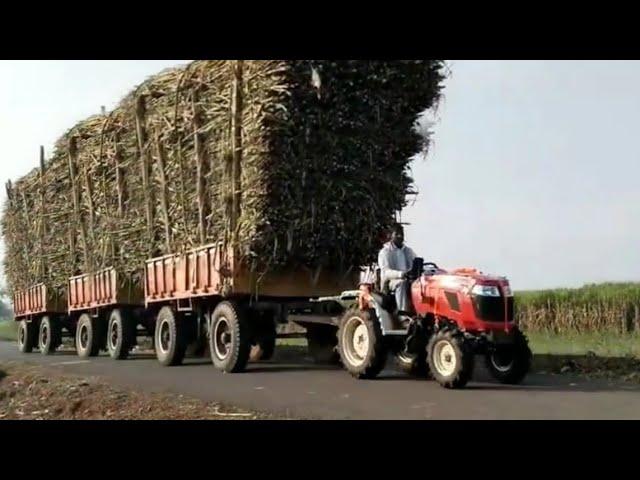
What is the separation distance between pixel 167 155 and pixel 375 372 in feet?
19.9

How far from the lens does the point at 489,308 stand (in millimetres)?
9594

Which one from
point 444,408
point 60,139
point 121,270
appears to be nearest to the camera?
point 444,408

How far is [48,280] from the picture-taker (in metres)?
21.1

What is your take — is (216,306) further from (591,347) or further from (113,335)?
(591,347)

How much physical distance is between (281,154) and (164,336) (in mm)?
4893

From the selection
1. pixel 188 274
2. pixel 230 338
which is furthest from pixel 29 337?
pixel 230 338

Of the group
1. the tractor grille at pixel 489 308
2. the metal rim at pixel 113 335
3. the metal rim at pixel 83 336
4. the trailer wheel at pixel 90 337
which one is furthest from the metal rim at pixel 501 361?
the metal rim at pixel 83 336

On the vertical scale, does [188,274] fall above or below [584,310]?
above

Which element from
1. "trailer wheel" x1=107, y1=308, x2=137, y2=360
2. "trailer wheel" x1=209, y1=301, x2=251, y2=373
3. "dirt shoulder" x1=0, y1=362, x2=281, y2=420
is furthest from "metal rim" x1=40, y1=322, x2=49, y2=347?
"trailer wheel" x1=209, y1=301, x2=251, y2=373

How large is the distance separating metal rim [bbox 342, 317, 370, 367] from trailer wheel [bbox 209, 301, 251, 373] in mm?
1861

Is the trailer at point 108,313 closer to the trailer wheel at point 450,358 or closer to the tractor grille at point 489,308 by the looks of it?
the trailer wheel at point 450,358
